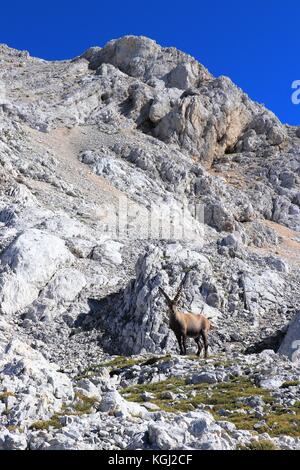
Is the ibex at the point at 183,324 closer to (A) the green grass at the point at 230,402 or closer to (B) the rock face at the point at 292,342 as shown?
(B) the rock face at the point at 292,342

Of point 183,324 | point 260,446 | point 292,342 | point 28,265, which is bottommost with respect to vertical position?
point 260,446

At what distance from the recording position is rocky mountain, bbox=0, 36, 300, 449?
12.9 meters

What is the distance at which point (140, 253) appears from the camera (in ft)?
131

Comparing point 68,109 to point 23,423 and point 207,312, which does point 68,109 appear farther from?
point 23,423

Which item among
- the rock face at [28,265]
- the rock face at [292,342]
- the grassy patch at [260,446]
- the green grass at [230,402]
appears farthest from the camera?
the rock face at [28,265]

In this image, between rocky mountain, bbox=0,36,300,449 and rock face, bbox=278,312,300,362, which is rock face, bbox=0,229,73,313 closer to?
rocky mountain, bbox=0,36,300,449

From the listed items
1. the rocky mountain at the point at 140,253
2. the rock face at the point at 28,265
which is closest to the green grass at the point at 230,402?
the rocky mountain at the point at 140,253

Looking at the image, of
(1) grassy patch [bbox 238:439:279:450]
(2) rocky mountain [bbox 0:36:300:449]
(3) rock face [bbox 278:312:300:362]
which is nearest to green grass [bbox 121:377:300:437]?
(2) rocky mountain [bbox 0:36:300:449]

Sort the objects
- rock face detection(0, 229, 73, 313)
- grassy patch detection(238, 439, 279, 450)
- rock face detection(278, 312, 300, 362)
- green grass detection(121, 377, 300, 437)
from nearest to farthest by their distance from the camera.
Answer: grassy patch detection(238, 439, 279, 450) < green grass detection(121, 377, 300, 437) < rock face detection(278, 312, 300, 362) < rock face detection(0, 229, 73, 313)

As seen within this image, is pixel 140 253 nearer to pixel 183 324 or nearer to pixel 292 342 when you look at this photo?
pixel 292 342

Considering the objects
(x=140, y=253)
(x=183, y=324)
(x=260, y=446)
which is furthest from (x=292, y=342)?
(x=260, y=446)

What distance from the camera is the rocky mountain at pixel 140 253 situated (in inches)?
507

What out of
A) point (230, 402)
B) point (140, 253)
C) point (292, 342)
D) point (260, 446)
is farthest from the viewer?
point (140, 253)

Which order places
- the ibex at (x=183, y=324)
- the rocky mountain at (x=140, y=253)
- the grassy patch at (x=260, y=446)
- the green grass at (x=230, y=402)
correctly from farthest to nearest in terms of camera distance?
the ibex at (x=183, y=324) → the green grass at (x=230, y=402) → the rocky mountain at (x=140, y=253) → the grassy patch at (x=260, y=446)
